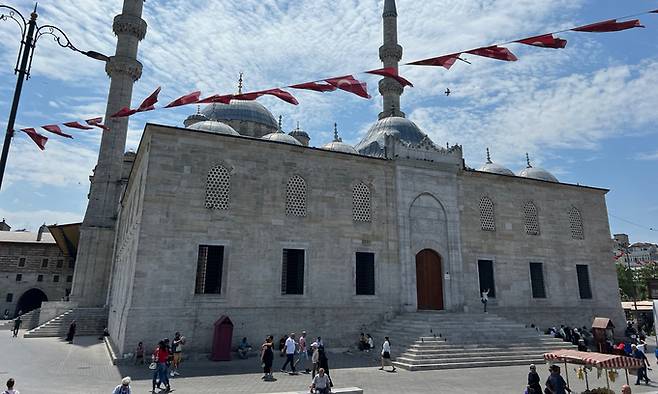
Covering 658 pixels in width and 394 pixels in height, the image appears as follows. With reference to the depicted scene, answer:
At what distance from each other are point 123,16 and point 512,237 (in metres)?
30.1

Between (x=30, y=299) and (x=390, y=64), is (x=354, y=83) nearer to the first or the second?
(x=390, y=64)

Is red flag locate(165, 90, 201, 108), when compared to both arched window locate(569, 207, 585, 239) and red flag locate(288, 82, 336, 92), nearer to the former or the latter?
red flag locate(288, 82, 336, 92)

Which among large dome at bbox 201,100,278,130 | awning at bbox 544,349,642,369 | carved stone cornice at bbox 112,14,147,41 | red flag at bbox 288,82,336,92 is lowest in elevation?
awning at bbox 544,349,642,369

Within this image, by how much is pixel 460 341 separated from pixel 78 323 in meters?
22.7

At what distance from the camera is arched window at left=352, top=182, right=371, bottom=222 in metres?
18.3

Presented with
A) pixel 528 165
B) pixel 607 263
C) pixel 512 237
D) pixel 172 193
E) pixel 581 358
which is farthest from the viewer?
pixel 528 165

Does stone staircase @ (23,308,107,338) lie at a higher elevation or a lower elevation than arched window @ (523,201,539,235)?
lower

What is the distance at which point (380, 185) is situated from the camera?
19.1 metres

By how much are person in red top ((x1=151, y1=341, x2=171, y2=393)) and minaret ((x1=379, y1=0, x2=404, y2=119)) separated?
81.3 feet

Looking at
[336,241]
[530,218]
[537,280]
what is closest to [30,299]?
[336,241]

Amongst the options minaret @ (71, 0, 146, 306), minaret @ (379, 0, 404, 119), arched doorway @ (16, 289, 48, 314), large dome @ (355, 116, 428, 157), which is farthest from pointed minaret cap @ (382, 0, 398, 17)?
arched doorway @ (16, 289, 48, 314)

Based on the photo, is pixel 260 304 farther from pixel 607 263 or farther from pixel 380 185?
pixel 607 263

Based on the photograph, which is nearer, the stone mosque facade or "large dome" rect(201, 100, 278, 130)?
the stone mosque facade

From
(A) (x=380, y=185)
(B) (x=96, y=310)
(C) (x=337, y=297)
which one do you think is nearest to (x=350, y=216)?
(A) (x=380, y=185)
